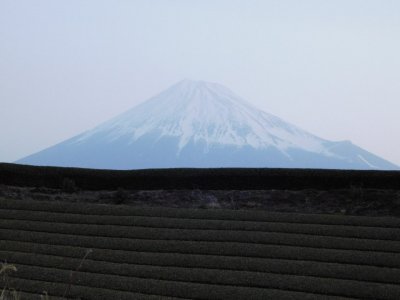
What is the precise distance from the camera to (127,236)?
27.8 feet

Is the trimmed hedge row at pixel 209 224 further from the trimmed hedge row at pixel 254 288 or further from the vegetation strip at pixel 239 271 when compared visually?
the trimmed hedge row at pixel 254 288

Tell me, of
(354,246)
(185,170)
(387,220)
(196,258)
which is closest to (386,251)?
(354,246)

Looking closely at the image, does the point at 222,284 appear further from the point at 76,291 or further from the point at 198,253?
the point at 76,291

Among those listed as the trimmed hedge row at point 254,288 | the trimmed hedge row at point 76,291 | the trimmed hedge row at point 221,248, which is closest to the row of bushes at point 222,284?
the trimmed hedge row at point 254,288

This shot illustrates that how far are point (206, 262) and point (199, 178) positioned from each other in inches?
155

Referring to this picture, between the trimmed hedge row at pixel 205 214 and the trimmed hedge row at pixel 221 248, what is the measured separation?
1.11m

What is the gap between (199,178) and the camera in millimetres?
11164

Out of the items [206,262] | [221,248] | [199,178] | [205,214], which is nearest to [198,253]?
[221,248]

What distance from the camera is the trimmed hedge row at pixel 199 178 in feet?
35.2

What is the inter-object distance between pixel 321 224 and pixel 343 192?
2.05 meters

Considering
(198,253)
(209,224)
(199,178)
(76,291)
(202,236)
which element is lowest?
(76,291)

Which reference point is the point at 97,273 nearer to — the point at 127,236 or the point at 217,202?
the point at 127,236

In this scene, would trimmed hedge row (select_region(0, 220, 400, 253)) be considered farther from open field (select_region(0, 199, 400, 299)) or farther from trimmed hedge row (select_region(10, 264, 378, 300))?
trimmed hedge row (select_region(10, 264, 378, 300))

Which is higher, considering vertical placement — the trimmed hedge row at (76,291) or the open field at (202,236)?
the open field at (202,236)
